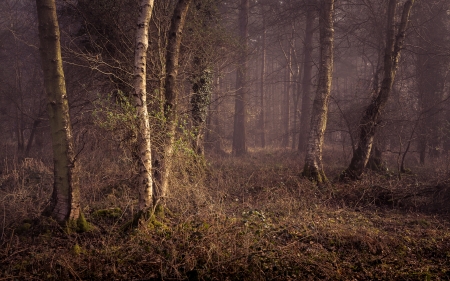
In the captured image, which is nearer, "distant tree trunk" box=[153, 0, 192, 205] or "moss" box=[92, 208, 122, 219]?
"distant tree trunk" box=[153, 0, 192, 205]

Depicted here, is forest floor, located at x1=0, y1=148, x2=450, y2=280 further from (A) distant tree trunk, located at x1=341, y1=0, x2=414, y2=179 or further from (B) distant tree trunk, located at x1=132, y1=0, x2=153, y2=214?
(A) distant tree trunk, located at x1=341, y1=0, x2=414, y2=179

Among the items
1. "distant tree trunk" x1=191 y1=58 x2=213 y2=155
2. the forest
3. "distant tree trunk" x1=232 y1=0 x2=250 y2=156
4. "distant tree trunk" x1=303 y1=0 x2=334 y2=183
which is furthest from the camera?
"distant tree trunk" x1=232 y1=0 x2=250 y2=156

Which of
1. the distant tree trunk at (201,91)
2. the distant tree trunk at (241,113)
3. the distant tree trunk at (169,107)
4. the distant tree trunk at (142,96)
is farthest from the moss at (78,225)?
the distant tree trunk at (241,113)

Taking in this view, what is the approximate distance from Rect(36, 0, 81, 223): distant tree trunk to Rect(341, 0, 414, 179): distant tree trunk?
857cm

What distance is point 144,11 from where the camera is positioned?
6.30 m

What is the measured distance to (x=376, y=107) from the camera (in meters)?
10.9

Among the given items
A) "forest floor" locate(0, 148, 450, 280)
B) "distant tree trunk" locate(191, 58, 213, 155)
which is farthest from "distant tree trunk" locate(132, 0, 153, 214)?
"distant tree trunk" locate(191, 58, 213, 155)

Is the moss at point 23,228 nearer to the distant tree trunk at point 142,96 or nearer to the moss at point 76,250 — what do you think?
the moss at point 76,250

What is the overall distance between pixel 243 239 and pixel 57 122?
4458mm

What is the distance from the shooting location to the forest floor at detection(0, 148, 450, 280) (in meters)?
5.00

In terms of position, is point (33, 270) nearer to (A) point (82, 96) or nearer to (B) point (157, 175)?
(B) point (157, 175)

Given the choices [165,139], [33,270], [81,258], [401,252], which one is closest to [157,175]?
[165,139]

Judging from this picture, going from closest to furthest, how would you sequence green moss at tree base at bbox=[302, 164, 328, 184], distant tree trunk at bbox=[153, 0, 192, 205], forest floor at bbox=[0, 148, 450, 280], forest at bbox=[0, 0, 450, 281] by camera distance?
forest floor at bbox=[0, 148, 450, 280], forest at bbox=[0, 0, 450, 281], distant tree trunk at bbox=[153, 0, 192, 205], green moss at tree base at bbox=[302, 164, 328, 184]

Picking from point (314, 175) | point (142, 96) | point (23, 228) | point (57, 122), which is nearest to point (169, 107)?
point (142, 96)
